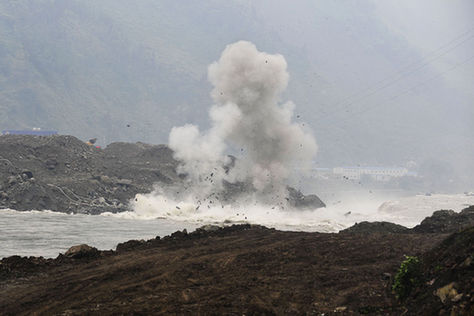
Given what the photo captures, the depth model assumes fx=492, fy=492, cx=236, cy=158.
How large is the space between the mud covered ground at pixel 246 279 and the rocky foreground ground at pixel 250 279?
0.12 feet

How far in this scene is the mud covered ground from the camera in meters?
14.9

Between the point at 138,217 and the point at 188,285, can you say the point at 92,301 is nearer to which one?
the point at 188,285

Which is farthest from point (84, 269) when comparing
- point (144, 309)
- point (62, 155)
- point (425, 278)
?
point (62, 155)

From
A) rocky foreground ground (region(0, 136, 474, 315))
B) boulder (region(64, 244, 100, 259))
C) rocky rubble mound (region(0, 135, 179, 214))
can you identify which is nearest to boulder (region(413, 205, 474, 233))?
rocky foreground ground (region(0, 136, 474, 315))

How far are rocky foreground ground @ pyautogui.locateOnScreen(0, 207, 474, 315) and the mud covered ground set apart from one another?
0.04 m

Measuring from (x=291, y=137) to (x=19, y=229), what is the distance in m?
42.6

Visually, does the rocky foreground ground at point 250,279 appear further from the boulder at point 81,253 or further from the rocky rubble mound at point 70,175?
the rocky rubble mound at point 70,175

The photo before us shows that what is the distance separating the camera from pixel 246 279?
2000 centimetres

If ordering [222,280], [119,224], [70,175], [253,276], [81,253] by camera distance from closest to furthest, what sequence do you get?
[222,280]
[253,276]
[81,253]
[119,224]
[70,175]

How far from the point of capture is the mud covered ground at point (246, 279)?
14.9m

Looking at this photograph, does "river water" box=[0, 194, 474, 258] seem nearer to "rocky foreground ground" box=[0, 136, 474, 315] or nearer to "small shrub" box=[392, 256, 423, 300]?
"rocky foreground ground" box=[0, 136, 474, 315]

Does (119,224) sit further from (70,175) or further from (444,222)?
(444,222)

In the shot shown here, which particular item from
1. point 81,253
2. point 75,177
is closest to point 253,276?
point 81,253

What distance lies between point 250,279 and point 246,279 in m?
0.16
